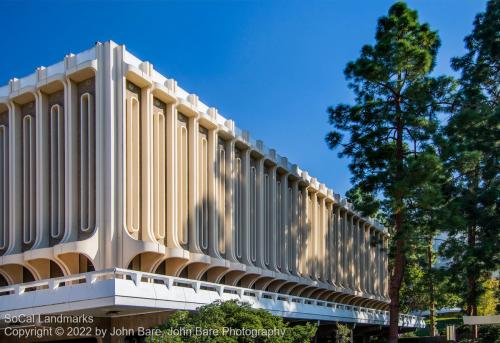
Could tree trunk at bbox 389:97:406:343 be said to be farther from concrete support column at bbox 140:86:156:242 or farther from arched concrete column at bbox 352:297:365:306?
arched concrete column at bbox 352:297:365:306

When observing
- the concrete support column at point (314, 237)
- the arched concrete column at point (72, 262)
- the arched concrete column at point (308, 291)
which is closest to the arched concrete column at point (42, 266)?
the arched concrete column at point (72, 262)

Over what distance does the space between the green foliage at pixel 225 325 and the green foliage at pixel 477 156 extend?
1531 centimetres

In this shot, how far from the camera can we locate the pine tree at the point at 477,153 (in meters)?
35.4

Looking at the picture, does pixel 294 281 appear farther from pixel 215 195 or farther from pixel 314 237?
pixel 215 195

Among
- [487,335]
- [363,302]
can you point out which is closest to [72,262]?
[487,335]

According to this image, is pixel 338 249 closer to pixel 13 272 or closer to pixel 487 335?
pixel 487 335

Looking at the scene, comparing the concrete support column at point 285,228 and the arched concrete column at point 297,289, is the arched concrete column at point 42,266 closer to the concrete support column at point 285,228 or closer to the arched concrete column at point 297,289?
the concrete support column at point 285,228

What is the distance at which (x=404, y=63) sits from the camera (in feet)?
110

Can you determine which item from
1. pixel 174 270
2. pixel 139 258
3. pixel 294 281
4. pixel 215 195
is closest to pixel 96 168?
pixel 139 258

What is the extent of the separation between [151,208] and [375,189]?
12.9 m

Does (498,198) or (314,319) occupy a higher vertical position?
(498,198)

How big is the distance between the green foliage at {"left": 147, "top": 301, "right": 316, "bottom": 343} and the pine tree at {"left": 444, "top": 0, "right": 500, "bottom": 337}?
1603 cm

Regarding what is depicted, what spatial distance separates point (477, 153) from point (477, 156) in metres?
0.17

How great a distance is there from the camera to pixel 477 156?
3438 centimetres
